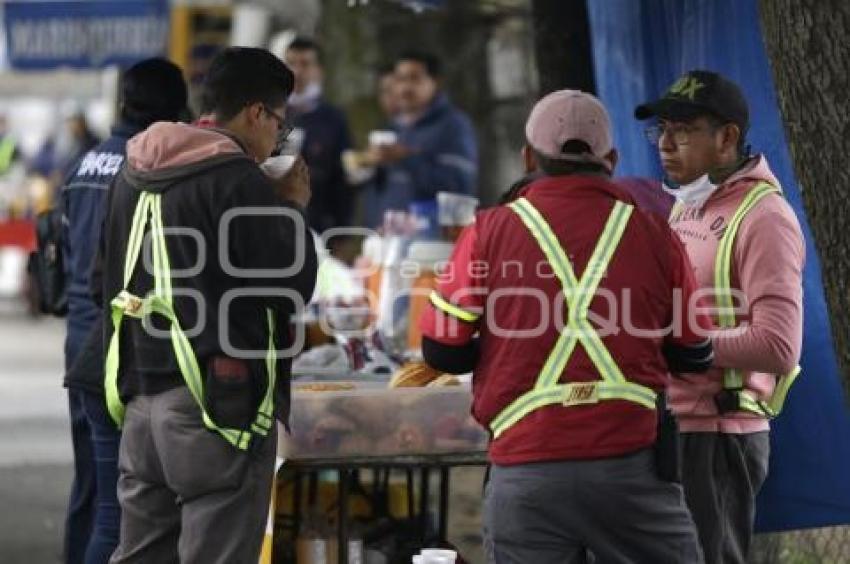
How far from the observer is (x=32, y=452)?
1330 centimetres

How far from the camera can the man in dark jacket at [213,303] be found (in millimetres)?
5898

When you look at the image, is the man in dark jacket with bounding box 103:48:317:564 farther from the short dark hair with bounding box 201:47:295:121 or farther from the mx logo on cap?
the mx logo on cap

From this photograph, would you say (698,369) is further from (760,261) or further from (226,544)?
(226,544)

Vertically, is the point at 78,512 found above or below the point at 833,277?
below

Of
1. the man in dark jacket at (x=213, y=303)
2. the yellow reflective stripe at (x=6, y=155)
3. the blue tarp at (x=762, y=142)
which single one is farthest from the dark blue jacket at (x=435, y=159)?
the yellow reflective stripe at (x=6, y=155)

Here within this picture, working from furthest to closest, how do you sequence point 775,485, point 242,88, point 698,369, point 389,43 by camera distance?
point 389,43
point 775,485
point 242,88
point 698,369

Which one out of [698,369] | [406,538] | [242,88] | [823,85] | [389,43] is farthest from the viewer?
[389,43]

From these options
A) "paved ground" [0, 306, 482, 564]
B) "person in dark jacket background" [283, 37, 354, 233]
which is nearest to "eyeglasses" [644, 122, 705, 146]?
"paved ground" [0, 306, 482, 564]

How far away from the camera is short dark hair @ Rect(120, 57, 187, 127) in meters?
7.42

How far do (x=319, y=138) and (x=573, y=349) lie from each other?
7.42m

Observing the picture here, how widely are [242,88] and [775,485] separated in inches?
89.3

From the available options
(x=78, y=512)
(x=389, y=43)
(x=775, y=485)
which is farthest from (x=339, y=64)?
(x=775, y=485)

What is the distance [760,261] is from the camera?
19.8 feet

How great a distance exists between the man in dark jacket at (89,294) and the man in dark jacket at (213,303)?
1.18 m
